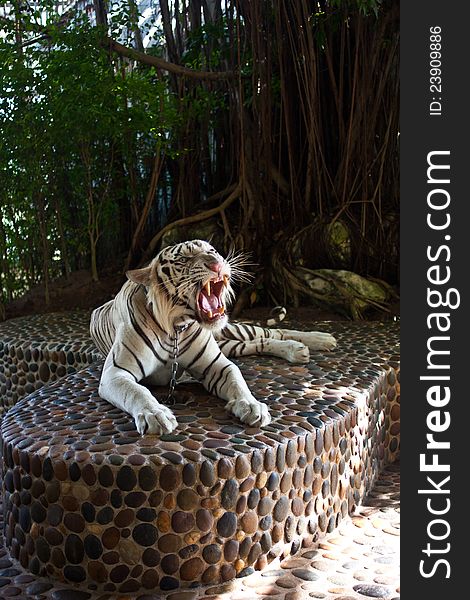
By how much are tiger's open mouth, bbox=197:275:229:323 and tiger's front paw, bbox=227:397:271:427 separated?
1.02ft

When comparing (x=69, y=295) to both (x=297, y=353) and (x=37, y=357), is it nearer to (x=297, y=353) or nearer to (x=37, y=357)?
(x=37, y=357)

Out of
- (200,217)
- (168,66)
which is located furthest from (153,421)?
(168,66)

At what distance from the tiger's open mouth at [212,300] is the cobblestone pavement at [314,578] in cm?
86

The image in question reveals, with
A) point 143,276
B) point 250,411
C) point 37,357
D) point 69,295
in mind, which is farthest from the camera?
point 69,295

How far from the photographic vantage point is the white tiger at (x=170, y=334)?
256 cm

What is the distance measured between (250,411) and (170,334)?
448 millimetres

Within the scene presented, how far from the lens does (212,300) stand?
8.62 feet

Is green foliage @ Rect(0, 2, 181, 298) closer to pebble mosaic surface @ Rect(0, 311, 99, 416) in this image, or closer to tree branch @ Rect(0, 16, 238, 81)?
tree branch @ Rect(0, 16, 238, 81)

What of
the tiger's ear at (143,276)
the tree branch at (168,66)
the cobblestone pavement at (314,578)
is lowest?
the cobblestone pavement at (314,578)

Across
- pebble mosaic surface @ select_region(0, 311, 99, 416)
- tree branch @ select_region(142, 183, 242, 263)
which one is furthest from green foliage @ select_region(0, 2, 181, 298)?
pebble mosaic surface @ select_region(0, 311, 99, 416)

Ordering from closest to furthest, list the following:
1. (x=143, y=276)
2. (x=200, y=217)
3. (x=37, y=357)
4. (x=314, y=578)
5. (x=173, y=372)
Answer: (x=314, y=578), (x=143, y=276), (x=173, y=372), (x=37, y=357), (x=200, y=217)

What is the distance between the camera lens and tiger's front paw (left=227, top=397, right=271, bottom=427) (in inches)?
100.0

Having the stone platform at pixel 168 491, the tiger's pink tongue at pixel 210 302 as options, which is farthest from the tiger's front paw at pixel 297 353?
the tiger's pink tongue at pixel 210 302

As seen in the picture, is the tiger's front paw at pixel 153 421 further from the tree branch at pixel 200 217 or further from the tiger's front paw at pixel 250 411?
the tree branch at pixel 200 217
